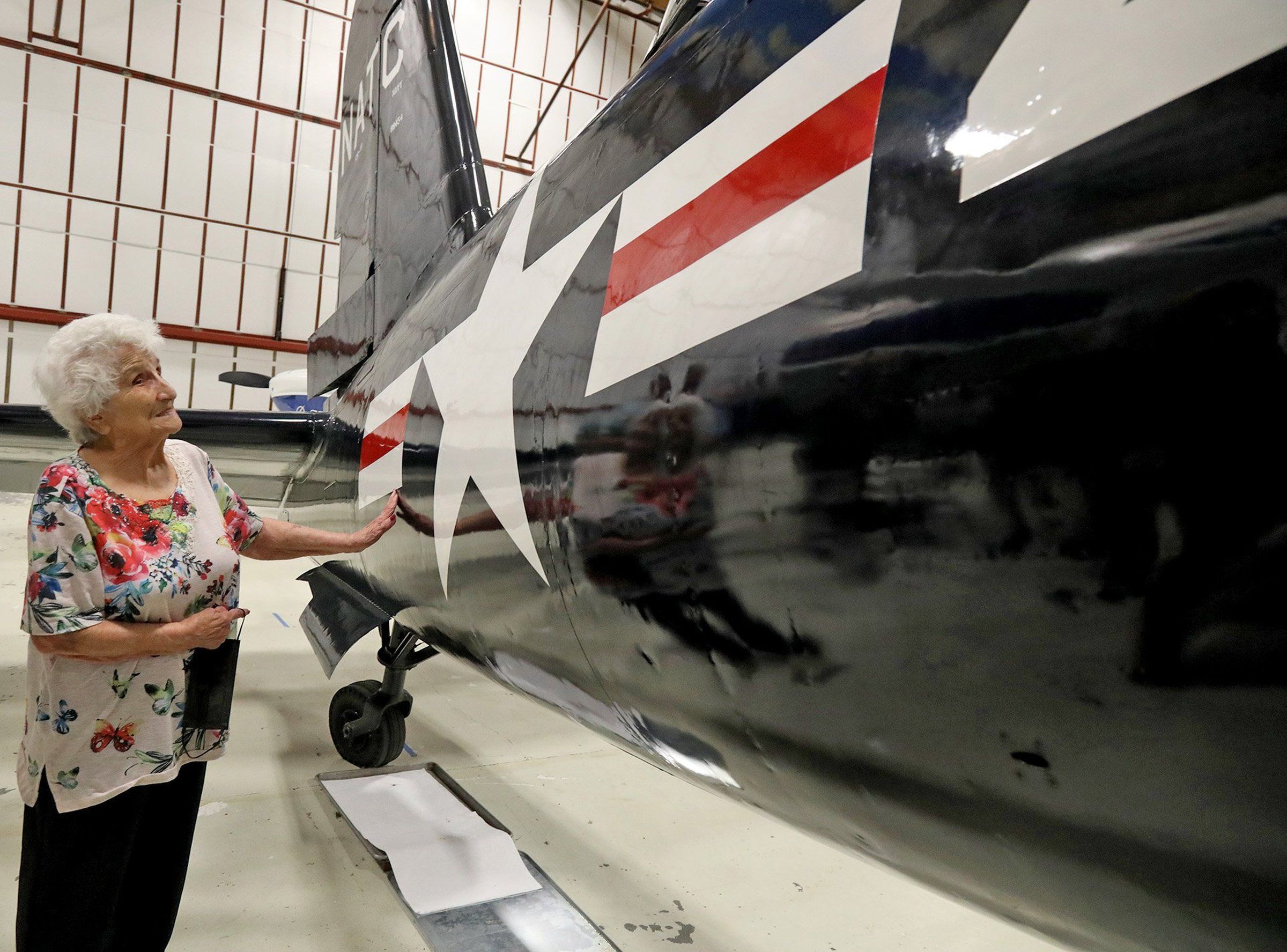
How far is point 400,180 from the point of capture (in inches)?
101

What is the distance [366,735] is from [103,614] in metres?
1.44

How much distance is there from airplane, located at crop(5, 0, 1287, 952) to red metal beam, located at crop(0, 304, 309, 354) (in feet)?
23.8

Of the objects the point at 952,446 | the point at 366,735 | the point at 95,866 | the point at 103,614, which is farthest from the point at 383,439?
the point at 952,446

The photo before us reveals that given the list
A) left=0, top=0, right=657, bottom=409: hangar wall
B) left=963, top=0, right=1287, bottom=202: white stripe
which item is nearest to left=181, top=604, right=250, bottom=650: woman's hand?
left=963, top=0, right=1287, bottom=202: white stripe

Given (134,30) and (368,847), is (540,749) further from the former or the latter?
(134,30)

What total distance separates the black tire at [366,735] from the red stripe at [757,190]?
6.19ft

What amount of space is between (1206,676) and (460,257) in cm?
169

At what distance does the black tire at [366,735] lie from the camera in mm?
2412

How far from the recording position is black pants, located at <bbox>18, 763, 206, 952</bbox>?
3.74ft

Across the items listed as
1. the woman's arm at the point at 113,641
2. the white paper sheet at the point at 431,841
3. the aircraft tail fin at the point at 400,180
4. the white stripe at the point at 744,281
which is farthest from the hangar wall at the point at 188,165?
the white stripe at the point at 744,281

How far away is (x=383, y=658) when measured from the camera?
238 cm

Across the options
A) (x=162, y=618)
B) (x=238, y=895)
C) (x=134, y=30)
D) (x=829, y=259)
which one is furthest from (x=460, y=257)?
(x=134, y=30)

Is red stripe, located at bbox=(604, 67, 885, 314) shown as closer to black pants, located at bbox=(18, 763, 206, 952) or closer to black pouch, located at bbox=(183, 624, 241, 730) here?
black pouch, located at bbox=(183, 624, 241, 730)

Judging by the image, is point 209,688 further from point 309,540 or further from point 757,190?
point 757,190
